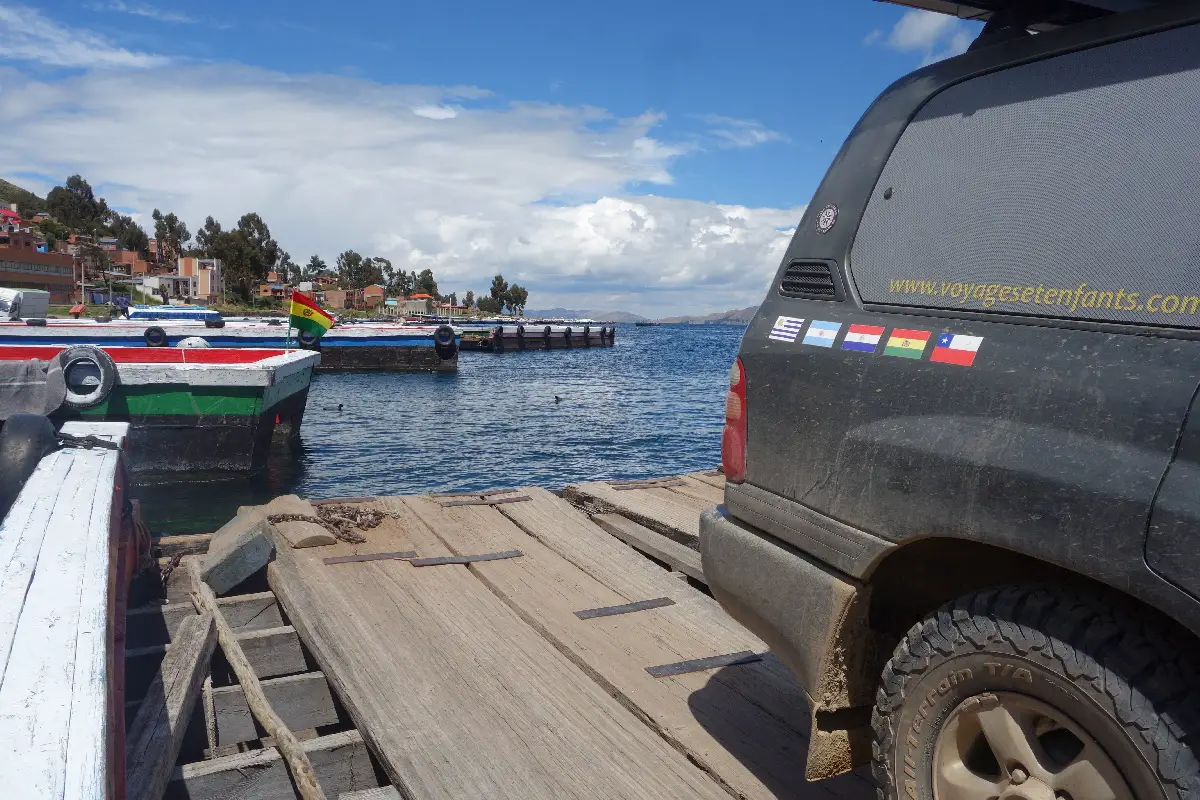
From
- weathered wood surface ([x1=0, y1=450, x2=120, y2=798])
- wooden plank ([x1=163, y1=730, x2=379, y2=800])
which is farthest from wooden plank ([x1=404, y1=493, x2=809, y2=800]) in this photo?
weathered wood surface ([x1=0, y1=450, x2=120, y2=798])

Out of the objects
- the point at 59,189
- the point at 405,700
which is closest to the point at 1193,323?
the point at 405,700

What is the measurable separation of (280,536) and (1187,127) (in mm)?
5889

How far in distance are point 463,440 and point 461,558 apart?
810 inches

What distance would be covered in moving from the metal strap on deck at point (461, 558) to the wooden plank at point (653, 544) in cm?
94

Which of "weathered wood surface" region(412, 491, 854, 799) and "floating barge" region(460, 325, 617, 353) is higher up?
"weathered wood surface" region(412, 491, 854, 799)

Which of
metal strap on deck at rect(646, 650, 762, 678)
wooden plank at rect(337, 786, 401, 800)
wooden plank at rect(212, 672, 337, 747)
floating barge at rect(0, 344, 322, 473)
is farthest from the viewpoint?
floating barge at rect(0, 344, 322, 473)

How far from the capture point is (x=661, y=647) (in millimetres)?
4750

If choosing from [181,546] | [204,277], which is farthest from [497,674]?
[204,277]

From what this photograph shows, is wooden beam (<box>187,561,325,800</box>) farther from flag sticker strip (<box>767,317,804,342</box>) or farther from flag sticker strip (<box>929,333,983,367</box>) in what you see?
flag sticker strip (<box>929,333,983,367</box>)

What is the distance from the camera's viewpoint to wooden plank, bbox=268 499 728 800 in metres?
3.43

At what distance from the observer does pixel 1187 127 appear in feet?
7.16

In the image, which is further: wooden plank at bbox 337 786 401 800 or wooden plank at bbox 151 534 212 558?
wooden plank at bbox 151 534 212 558

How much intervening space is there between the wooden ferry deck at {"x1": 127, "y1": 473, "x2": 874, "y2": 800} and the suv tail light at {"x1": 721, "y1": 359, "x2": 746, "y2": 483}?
Result: 1164 millimetres

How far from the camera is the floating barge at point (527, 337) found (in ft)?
257
